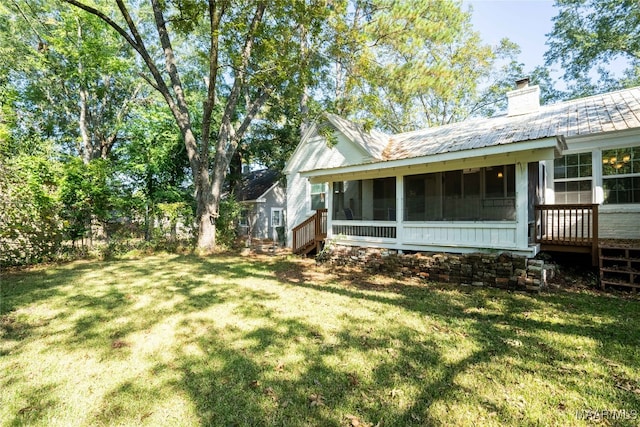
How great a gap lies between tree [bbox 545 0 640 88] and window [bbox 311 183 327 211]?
19984 mm

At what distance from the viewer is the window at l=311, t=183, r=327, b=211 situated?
43.8 ft

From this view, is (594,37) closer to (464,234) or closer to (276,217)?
(464,234)

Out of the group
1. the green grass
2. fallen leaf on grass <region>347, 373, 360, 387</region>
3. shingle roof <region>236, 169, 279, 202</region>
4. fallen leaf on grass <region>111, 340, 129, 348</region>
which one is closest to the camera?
the green grass

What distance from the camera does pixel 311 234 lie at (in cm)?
1140

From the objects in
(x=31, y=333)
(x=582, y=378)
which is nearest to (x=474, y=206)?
(x=582, y=378)

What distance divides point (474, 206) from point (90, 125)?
Answer: 2312 cm

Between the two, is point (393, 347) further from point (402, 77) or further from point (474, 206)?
Answer: point (402, 77)

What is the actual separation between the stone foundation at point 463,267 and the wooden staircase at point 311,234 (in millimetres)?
2003

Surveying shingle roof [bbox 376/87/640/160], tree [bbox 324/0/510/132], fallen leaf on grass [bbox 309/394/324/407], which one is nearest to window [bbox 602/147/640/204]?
shingle roof [bbox 376/87/640/160]

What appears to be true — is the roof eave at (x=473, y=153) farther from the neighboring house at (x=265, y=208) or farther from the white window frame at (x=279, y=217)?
the white window frame at (x=279, y=217)

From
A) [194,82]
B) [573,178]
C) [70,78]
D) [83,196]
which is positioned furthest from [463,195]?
[70,78]

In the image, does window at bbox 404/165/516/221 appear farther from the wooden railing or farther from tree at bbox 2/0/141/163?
tree at bbox 2/0/141/163

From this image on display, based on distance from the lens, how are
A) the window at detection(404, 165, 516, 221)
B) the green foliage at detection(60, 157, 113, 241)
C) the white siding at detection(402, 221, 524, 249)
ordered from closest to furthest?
the white siding at detection(402, 221, 524, 249)
the window at detection(404, 165, 516, 221)
the green foliage at detection(60, 157, 113, 241)

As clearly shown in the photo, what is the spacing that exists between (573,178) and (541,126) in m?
1.84
